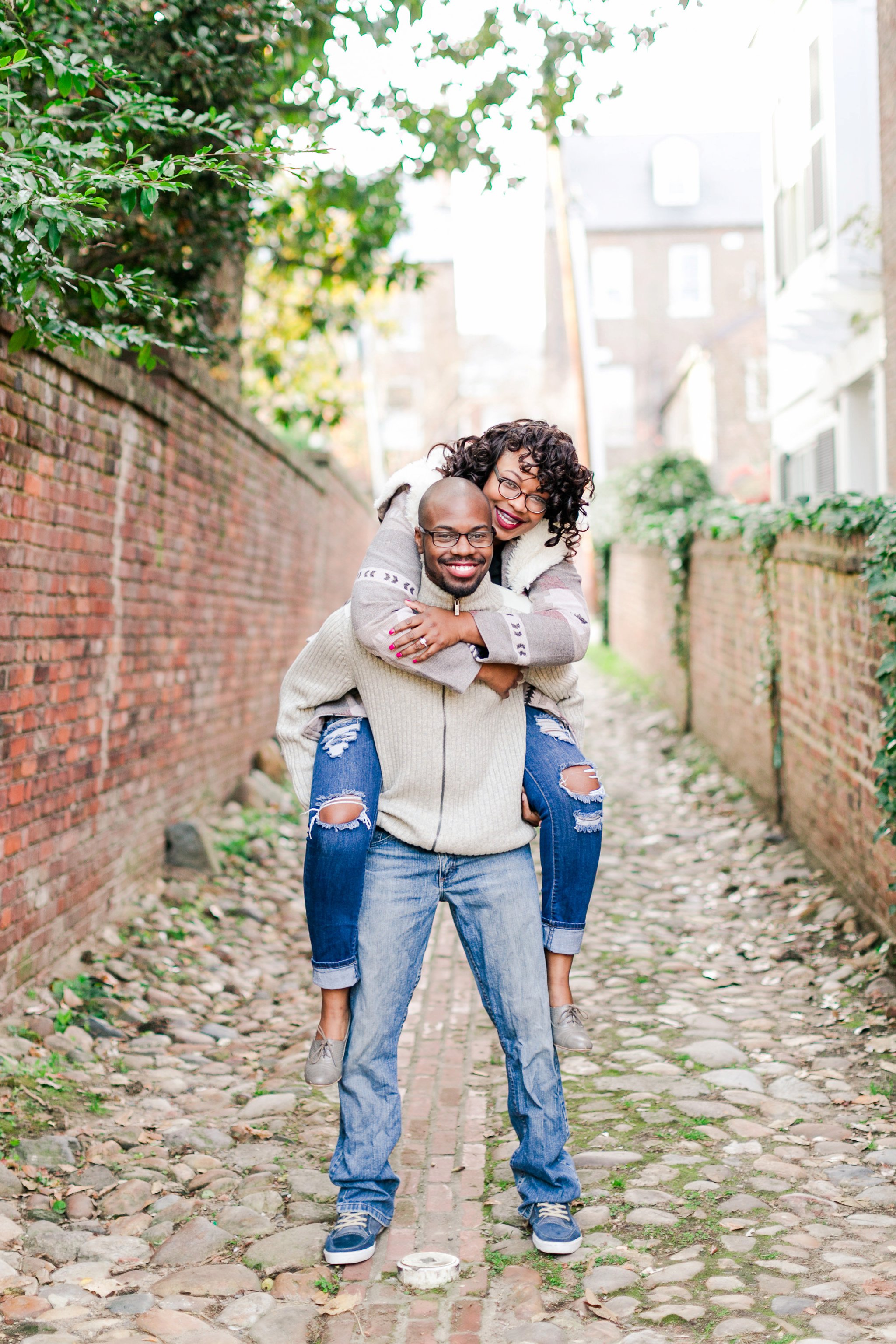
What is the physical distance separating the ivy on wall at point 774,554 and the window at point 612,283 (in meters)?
22.0

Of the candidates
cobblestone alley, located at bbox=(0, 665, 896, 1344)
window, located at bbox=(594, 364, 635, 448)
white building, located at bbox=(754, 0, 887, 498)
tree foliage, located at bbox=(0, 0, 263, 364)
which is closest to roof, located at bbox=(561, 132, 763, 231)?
window, located at bbox=(594, 364, 635, 448)

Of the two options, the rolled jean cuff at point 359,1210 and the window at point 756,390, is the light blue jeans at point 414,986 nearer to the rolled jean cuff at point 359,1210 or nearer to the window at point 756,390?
the rolled jean cuff at point 359,1210

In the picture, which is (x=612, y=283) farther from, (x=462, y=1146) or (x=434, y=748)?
(x=434, y=748)

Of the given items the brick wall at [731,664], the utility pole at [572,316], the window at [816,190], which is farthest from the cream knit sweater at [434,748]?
the utility pole at [572,316]

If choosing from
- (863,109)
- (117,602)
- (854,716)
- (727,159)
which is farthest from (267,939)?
(727,159)

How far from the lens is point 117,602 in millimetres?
5461

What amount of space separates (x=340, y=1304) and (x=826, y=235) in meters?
11.8

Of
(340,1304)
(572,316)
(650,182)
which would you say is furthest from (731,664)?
(650,182)

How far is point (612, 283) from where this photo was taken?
120 feet

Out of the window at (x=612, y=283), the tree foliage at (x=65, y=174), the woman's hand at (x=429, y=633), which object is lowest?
the woman's hand at (x=429, y=633)

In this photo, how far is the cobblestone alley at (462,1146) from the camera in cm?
281

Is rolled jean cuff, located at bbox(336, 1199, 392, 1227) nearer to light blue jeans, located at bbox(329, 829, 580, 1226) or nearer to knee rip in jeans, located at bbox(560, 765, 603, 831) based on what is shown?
light blue jeans, located at bbox(329, 829, 580, 1226)

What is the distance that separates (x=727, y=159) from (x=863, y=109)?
28.5m

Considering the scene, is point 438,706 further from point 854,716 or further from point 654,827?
point 654,827
